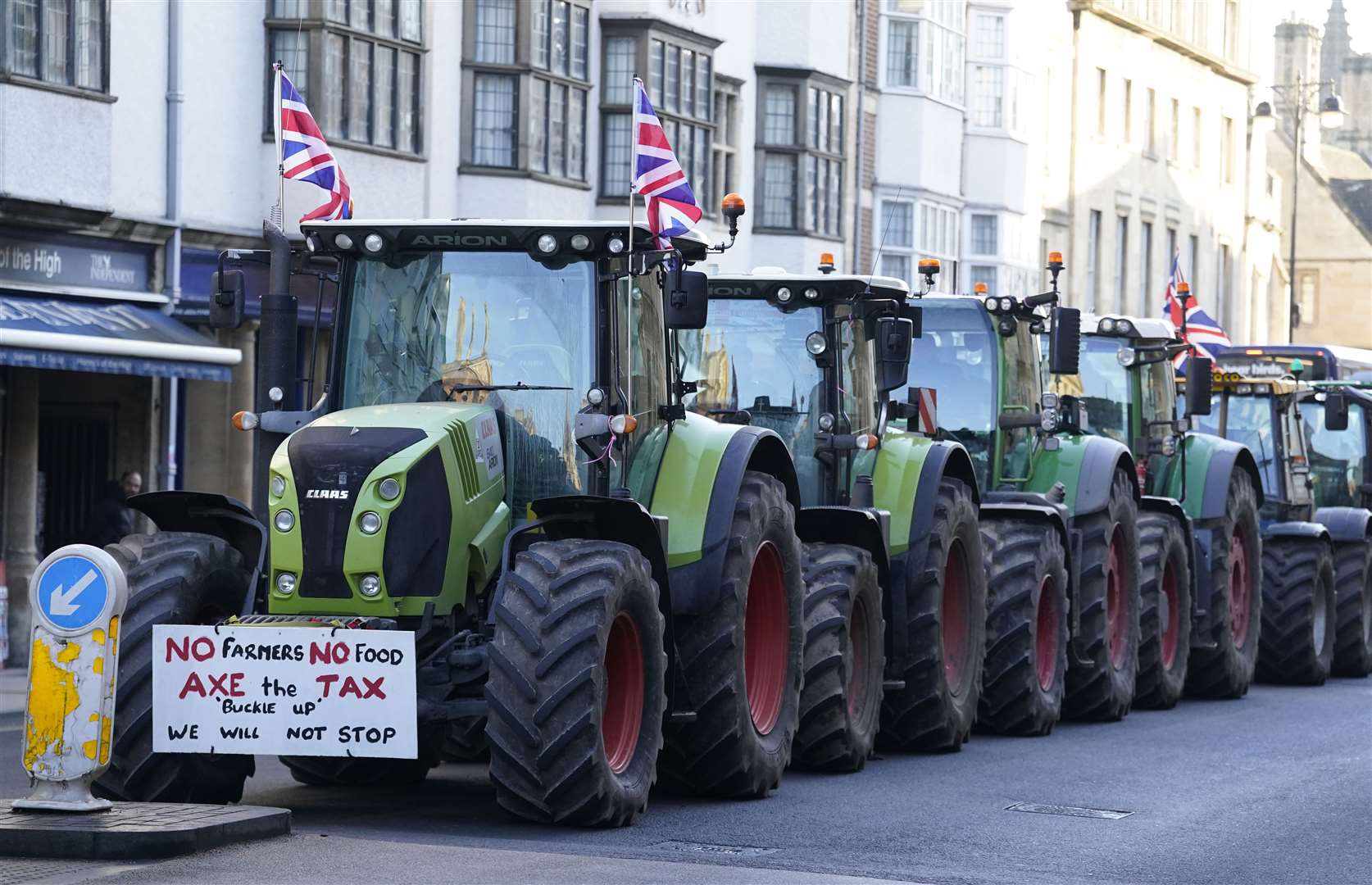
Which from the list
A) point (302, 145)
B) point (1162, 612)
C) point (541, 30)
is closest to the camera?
point (302, 145)

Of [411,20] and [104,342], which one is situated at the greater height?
[411,20]

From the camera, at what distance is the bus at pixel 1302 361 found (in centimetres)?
2495

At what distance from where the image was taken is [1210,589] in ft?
66.8

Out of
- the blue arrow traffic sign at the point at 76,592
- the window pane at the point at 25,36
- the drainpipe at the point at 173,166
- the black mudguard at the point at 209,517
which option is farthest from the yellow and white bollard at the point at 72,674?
the drainpipe at the point at 173,166

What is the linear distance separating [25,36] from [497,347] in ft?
36.8

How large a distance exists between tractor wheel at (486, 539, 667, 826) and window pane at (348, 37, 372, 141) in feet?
49.8

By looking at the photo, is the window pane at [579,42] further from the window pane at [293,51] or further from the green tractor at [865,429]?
the green tractor at [865,429]

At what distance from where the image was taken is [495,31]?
27469 millimetres

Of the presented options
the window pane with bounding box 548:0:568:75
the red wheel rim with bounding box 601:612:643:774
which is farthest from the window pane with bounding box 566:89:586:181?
the red wheel rim with bounding box 601:612:643:774

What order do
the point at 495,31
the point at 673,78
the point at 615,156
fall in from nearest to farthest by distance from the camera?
1. the point at 495,31
2. the point at 615,156
3. the point at 673,78

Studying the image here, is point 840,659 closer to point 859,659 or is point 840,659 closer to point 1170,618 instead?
point 859,659

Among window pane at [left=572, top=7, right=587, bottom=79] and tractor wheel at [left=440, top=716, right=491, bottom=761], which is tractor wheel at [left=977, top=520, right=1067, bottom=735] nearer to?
tractor wheel at [left=440, top=716, right=491, bottom=761]

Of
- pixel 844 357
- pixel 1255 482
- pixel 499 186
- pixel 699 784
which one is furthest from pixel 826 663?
pixel 499 186

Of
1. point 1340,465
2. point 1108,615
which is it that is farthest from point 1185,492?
point 1340,465
